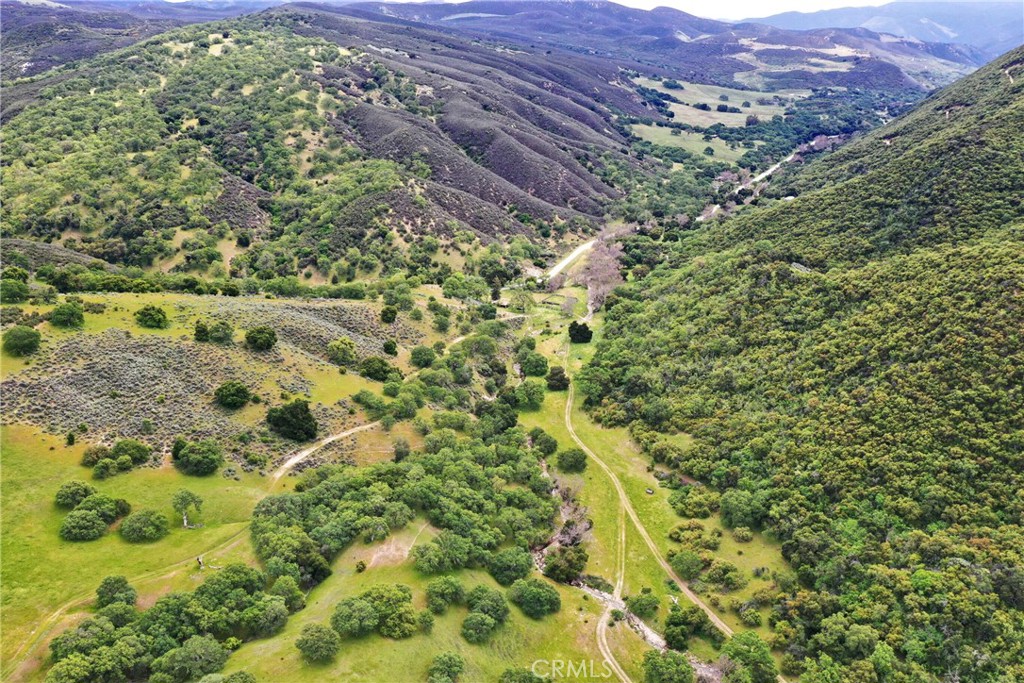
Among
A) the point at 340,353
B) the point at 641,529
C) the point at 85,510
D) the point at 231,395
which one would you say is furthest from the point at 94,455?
the point at 641,529

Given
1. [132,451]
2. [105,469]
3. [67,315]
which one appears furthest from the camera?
[67,315]

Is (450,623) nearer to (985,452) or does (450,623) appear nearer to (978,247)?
(985,452)

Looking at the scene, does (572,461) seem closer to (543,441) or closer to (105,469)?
(543,441)

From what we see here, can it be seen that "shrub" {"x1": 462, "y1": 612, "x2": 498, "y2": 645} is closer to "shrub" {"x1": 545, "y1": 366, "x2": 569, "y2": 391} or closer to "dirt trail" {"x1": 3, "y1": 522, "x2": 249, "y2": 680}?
"dirt trail" {"x1": 3, "y1": 522, "x2": 249, "y2": 680}

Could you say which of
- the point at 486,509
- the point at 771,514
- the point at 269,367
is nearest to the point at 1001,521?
the point at 771,514

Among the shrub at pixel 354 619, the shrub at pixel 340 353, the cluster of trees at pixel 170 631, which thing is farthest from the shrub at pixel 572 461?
the cluster of trees at pixel 170 631

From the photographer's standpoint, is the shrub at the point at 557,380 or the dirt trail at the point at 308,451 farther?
the shrub at the point at 557,380

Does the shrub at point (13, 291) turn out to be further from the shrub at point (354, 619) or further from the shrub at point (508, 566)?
the shrub at point (508, 566)
